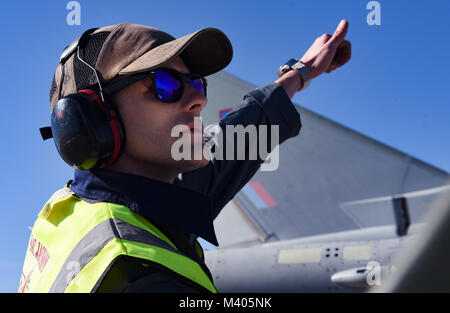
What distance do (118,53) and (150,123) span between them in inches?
11.7

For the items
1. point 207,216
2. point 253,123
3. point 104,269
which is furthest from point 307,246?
point 104,269

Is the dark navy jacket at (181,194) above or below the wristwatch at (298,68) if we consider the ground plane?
below

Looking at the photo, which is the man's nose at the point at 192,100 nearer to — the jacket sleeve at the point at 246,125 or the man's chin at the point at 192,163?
the man's chin at the point at 192,163

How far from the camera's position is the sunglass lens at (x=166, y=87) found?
5.10 ft

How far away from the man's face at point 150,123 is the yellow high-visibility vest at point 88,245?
27 centimetres

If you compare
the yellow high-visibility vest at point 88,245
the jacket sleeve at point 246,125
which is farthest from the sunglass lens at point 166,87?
the jacket sleeve at point 246,125

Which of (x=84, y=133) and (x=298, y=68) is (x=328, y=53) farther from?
(x=84, y=133)

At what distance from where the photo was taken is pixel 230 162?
2.22m

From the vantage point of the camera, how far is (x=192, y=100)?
1.62 meters

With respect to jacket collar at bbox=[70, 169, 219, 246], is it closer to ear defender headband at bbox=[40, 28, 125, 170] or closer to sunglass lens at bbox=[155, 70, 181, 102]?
ear defender headband at bbox=[40, 28, 125, 170]

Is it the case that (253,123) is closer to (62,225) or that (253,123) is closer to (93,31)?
(93,31)

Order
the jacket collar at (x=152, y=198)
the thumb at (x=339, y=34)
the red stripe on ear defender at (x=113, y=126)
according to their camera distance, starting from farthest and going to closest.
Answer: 1. the thumb at (x=339, y=34)
2. the red stripe on ear defender at (x=113, y=126)
3. the jacket collar at (x=152, y=198)
